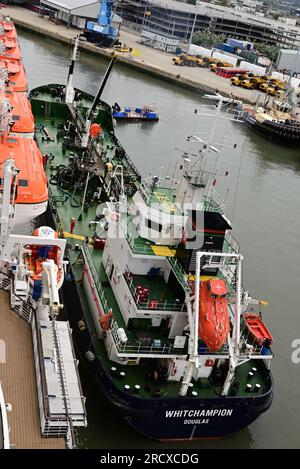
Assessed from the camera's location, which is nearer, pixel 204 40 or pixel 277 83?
pixel 277 83

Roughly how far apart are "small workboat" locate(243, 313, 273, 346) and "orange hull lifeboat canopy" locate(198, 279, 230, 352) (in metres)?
2.22

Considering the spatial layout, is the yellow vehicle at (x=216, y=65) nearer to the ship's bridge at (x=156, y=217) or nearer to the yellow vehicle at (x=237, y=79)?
the yellow vehicle at (x=237, y=79)

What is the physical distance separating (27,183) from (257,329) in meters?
9.41

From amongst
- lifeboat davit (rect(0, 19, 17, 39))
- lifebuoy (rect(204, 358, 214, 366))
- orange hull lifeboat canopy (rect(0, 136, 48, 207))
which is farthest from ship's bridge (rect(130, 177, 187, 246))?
lifeboat davit (rect(0, 19, 17, 39))

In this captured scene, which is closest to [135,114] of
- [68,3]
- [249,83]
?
[249,83]

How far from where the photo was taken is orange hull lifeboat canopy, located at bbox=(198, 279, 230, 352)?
13898 mm

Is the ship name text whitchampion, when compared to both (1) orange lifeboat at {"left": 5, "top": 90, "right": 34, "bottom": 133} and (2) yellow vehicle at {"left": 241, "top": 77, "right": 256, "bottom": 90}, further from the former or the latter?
(2) yellow vehicle at {"left": 241, "top": 77, "right": 256, "bottom": 90}

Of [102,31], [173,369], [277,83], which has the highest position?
[102,31]

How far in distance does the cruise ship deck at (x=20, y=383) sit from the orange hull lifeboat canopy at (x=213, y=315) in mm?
4500

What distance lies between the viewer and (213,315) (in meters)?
14.0

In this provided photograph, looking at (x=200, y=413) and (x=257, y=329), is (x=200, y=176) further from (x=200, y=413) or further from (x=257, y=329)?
(x=200, y=413)

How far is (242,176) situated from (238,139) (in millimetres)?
11345

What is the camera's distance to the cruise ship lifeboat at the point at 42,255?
15.5 m

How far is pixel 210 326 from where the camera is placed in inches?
547
